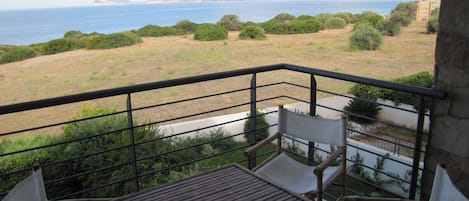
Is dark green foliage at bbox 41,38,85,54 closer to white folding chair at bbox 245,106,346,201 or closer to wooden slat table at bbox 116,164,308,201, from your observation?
white folding chair at bbox 245,106,346,201

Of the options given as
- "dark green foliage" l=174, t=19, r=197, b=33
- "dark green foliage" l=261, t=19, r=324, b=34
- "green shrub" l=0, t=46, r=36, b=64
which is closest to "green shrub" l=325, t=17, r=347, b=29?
"dark green foliage" l=261, t=19, r=324, b=34

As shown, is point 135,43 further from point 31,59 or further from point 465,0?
point 465,0

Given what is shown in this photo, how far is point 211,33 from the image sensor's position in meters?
24.3

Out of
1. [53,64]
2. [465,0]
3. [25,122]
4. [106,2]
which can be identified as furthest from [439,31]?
[106,2]

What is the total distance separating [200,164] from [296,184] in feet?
12.2

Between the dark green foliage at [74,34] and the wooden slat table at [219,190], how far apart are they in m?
24.7

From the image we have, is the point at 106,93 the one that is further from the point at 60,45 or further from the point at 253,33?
the point at 253,33

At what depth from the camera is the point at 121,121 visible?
236 inches

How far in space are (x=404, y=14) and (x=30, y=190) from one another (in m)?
24.0

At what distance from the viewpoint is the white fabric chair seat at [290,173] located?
6.98 feet

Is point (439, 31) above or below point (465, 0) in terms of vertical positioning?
below

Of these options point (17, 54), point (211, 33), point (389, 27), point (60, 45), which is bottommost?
point (17, 54)

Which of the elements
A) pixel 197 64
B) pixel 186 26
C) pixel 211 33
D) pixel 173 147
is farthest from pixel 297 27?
pixel 173 147

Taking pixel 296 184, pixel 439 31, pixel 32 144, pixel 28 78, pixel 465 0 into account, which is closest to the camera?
pixel 465 0
